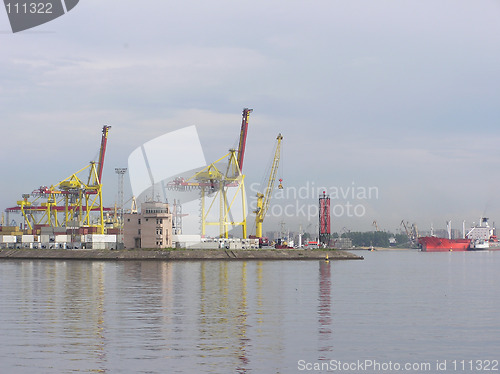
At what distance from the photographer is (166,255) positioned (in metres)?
155

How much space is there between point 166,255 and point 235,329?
11632cm

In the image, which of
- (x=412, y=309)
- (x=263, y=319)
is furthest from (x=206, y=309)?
(x=412, y=309)

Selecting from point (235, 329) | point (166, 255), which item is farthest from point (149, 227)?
point (235, 329)

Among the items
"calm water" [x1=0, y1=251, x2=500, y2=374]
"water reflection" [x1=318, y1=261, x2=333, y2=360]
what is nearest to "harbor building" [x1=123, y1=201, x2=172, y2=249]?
"calm water" [x1=0, y1=251, x2=500, y2=374]

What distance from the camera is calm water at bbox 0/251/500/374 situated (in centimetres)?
3108

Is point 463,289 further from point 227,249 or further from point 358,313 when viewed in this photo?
point 227,249

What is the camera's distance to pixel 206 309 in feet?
164

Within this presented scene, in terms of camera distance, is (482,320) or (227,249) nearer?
(482,320)

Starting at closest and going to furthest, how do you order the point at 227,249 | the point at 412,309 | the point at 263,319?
the point at 263,319 → the point at 412,309 → the point at 227,249

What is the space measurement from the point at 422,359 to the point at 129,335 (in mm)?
15897

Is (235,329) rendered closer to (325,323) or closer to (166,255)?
(325,323)

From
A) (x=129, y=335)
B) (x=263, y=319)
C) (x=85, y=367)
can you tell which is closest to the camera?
(x=85, y=367)

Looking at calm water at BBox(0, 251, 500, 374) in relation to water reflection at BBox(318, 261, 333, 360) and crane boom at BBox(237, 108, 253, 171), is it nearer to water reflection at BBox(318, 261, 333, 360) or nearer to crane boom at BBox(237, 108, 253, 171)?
water reflection at BBox(318, 261, 333, 360)

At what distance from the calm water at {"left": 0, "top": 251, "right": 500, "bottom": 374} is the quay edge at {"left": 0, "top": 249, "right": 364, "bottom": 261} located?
86564 mm
